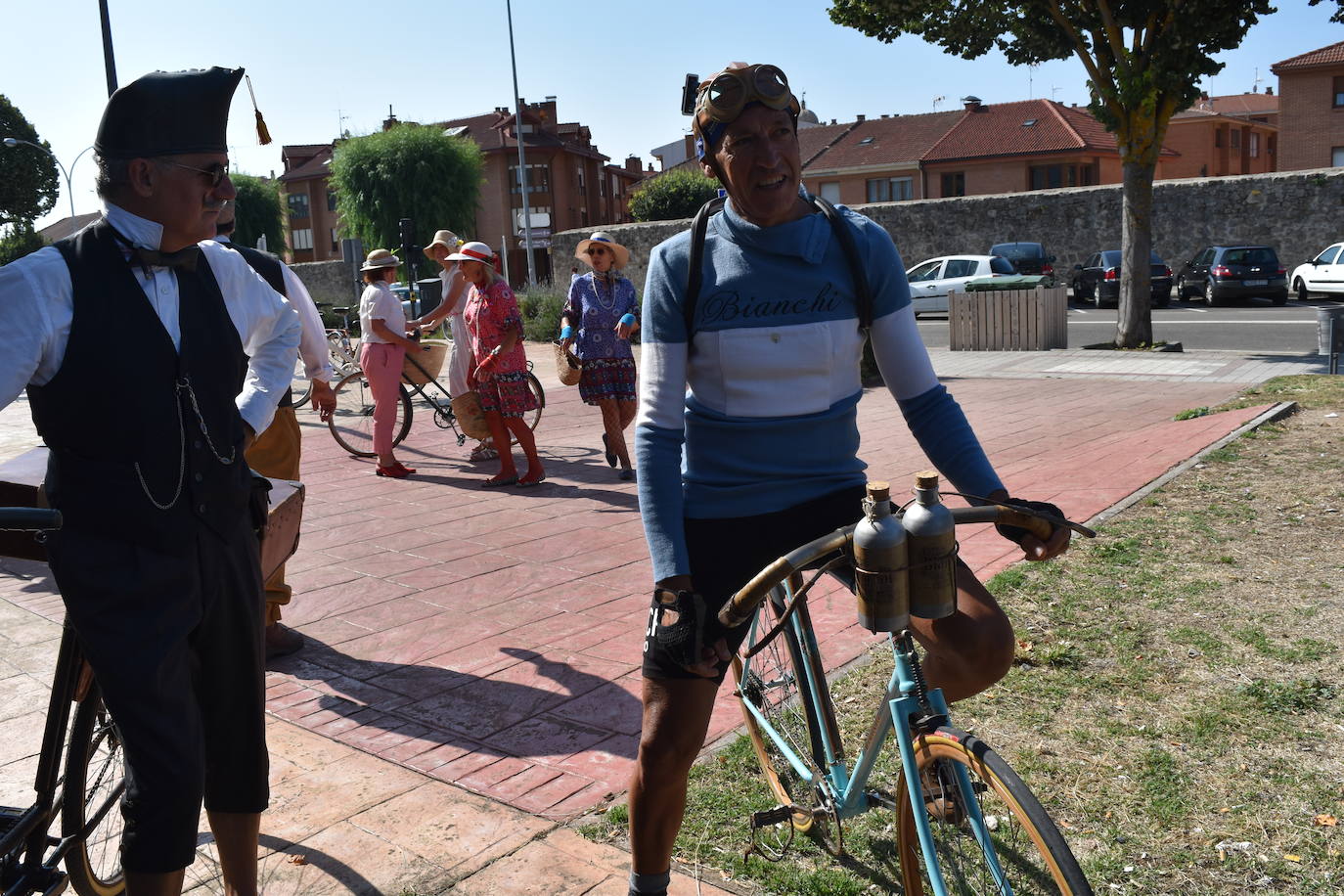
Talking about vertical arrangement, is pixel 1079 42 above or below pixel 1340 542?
above

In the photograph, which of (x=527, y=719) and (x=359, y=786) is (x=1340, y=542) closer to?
(x=527, y=719)

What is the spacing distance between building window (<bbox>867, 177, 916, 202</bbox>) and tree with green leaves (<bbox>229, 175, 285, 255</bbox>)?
36.4 metres

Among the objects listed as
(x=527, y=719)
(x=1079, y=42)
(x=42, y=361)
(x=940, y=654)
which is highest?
(x=1079, y=42)

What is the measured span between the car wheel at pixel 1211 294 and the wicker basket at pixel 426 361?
73.0 ft

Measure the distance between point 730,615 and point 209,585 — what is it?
123 centimetres

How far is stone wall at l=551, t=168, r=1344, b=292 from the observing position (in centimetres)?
2972

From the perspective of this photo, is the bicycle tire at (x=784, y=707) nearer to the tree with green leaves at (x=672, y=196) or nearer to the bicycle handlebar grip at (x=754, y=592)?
the bicycle handlebar grip at (x=754, y=592)

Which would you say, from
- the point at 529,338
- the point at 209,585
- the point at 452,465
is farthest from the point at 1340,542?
the point at 529,338

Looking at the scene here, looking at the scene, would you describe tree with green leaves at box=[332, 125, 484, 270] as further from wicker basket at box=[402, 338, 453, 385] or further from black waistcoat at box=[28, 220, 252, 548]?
black waistcoat at box=[28, 220, 252, 548]

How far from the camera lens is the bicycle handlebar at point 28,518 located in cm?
225

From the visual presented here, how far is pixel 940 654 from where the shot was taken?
2268 mm

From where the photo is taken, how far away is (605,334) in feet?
30.3

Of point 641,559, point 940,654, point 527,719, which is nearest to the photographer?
point 940,654

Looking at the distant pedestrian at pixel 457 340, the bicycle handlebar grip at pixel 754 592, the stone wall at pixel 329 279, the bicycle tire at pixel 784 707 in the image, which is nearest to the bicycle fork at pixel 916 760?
the bicycle handlebar grip at pixel 754 592
